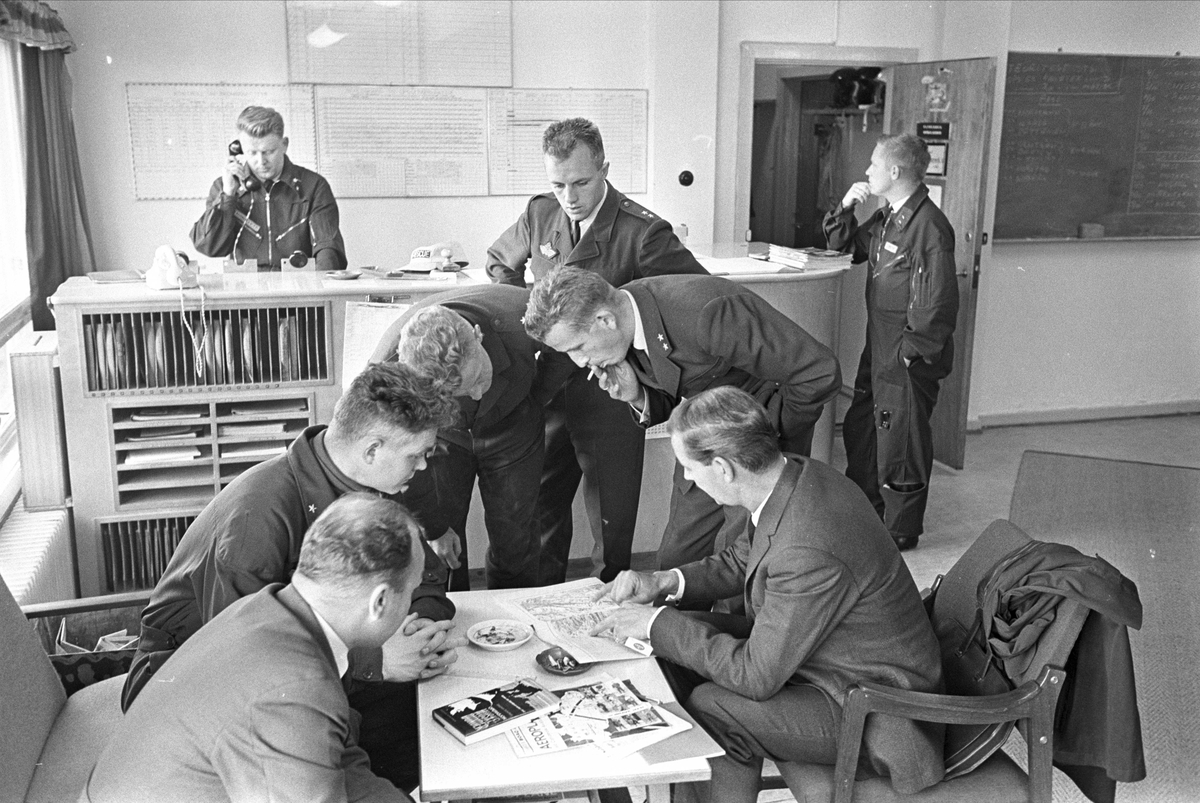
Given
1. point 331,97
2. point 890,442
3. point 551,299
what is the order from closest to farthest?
1. point 551,299
2. point 890,442
3. point 331,97

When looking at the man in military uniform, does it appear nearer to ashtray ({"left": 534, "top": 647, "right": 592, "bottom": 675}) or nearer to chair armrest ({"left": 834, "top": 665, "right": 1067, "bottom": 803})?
chair armrest ({"left": 834, "top": 665, "right": 1067, "bottom": 803})

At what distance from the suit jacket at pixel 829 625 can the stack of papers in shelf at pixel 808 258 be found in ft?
8.03

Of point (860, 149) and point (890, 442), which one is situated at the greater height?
point (860, 149)

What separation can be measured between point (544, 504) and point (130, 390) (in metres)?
1.51

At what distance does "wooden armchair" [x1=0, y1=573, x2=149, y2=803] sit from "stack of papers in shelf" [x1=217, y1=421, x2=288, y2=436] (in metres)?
1.55

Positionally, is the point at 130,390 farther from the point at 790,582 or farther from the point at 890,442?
the point at 890,442

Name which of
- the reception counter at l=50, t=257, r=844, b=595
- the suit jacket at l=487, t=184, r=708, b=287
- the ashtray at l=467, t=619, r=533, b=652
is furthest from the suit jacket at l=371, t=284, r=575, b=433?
the reception counter at l=50, t=257, r=844, b=595

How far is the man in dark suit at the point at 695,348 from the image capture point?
10.1 ft

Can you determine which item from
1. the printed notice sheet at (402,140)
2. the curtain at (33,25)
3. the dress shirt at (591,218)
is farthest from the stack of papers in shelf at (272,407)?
the printed notice sheet at (402,140)

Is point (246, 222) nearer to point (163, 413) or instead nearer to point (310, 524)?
point (163, 413)

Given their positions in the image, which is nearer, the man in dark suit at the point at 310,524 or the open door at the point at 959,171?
the man in dark suit at the point at 310,524

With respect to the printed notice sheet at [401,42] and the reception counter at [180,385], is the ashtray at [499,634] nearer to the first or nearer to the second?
the reception counter at [180,385]

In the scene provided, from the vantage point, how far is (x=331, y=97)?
19.5ft

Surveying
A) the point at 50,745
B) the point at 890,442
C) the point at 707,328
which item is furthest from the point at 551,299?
the point at 890,442
